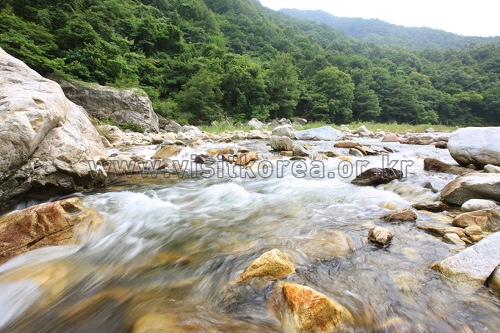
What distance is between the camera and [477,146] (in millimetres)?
4324

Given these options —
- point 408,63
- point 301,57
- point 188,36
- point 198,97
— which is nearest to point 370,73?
point 301,57

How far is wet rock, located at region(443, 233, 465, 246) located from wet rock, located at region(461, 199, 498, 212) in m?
0.74

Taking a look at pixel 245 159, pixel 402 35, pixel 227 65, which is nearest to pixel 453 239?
pixel 245 159

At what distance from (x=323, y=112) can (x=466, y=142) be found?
26.4 metres

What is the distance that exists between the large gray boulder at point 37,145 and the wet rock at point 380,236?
3.50 m

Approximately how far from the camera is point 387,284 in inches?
57.1

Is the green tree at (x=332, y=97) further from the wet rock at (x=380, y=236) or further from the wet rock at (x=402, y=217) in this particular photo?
the wet rock at (x=380, y=236)

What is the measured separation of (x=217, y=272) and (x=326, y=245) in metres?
0.90

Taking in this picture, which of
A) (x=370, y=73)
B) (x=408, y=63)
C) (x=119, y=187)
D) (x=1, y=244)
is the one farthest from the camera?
(x=408, y=63)

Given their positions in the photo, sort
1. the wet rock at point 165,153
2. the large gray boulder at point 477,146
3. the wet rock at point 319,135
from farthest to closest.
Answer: the wet rock at point 319,135, the wet rock at point 165,153, the large gray boulder at point 477,146

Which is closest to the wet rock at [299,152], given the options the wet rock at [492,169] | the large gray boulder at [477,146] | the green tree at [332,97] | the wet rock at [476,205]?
A: the large gray boulder at [477,146]

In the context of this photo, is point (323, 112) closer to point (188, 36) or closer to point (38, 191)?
point (188, 36)

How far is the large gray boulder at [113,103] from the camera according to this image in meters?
12.3

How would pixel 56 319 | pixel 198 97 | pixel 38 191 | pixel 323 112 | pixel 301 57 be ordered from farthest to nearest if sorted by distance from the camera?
1. pixel 301 57
2. pixel 323 112
3. pixel 198 97
4. pixel 38 191
5. pixel 56 319
